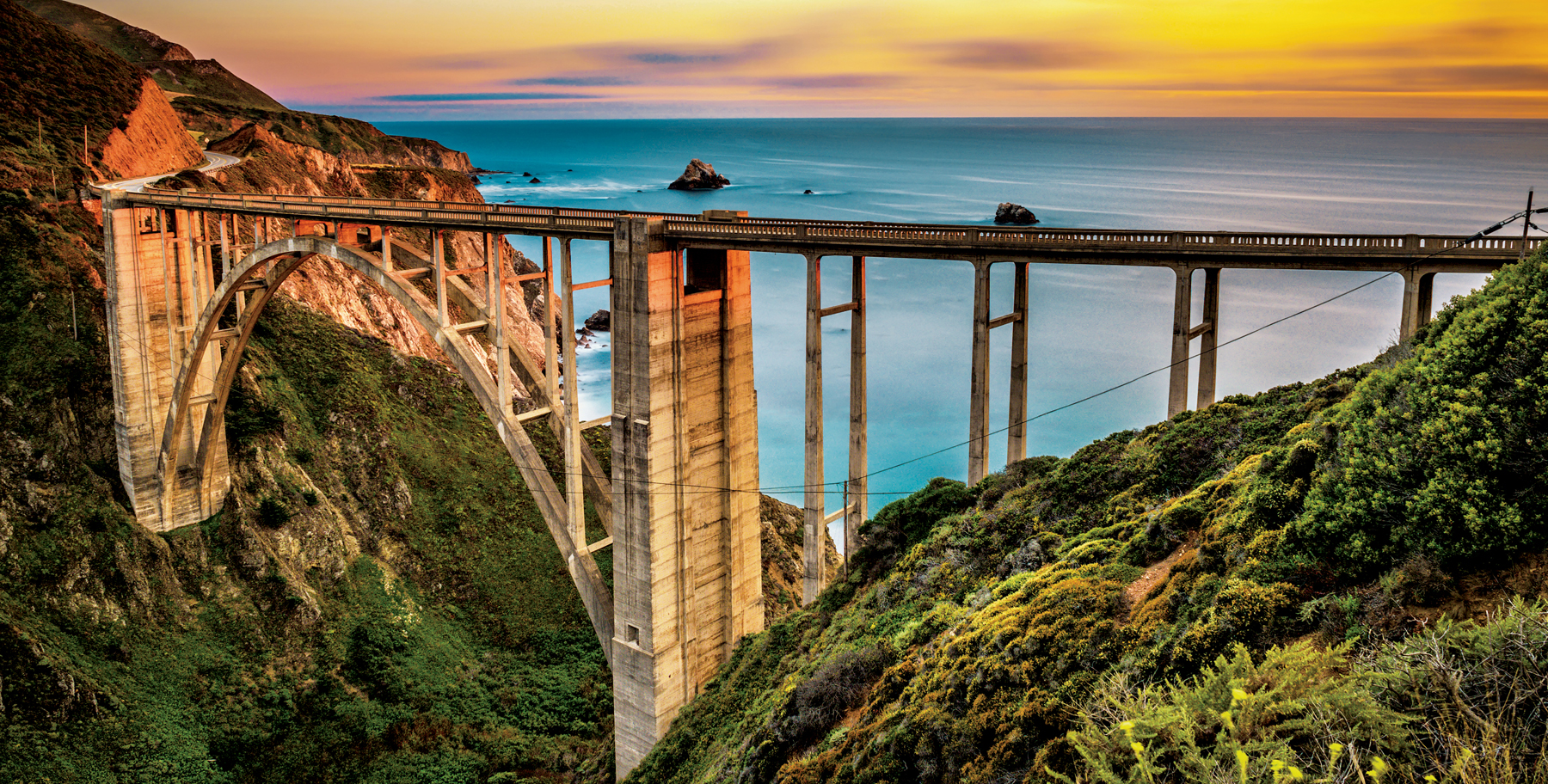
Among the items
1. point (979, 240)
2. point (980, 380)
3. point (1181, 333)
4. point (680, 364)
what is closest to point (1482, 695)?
point (1181, 333)

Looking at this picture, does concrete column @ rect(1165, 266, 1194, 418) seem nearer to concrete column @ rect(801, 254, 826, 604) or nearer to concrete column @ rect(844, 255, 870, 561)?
concrete column @ rect(844, 255, 870, 561)

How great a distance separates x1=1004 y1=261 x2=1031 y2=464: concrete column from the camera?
19.2 metres

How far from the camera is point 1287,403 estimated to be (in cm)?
1767

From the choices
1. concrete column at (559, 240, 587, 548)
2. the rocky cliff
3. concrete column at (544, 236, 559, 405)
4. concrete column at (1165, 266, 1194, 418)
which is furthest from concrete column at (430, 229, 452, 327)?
the rocky cliff

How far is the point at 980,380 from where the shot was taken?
19.6 m

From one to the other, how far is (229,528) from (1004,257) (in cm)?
3070

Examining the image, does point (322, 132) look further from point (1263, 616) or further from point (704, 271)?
point (1263, 616)

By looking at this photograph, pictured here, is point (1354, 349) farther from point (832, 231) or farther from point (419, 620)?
point (419, 620)

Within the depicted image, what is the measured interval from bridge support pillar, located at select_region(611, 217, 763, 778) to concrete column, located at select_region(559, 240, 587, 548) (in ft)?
3.49

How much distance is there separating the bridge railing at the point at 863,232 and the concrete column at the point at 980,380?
78 cm

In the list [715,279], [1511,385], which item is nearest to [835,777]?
[1511,385]

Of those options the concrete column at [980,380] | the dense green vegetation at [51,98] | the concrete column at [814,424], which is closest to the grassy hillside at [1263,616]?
the concrete column at [980,380]

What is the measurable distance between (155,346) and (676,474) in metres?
22.5

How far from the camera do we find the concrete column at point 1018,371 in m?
19.2
